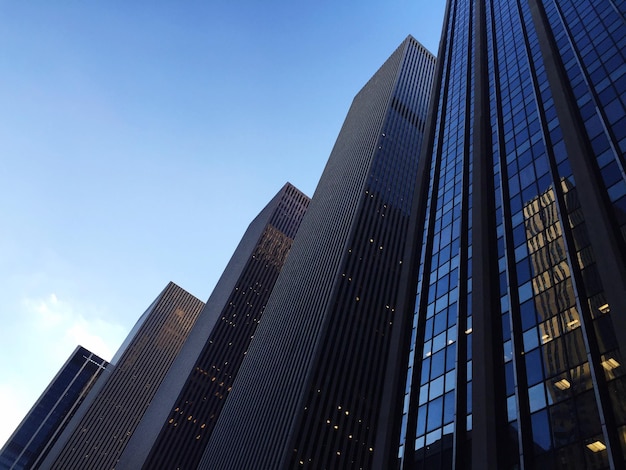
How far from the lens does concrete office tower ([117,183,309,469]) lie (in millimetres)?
140000

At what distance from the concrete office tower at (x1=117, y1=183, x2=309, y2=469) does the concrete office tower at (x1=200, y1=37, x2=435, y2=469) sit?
34.9m

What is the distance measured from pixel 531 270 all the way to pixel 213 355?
136272mm

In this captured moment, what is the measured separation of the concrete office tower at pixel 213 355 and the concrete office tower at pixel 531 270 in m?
90.2

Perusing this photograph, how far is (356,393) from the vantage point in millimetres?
79500

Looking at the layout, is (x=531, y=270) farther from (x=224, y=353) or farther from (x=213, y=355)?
(x=224, y=353)

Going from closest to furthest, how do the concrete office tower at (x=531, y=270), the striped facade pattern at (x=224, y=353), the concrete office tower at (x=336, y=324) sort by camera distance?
the concrete office tower at (x=531, y=270) < the concrete office tower at (x=336, y=324) < the striped facade pattern at (x=224, y=353)

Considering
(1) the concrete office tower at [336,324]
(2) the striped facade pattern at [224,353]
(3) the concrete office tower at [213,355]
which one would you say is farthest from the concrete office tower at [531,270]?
(2) the striped facade pattern at [224,353]

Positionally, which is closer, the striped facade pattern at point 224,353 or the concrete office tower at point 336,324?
the concrete office tower at point 336,324

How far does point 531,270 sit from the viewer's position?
3428cm

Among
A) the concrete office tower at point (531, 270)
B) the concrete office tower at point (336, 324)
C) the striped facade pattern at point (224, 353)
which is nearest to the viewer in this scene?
the concrete office tower at point (531, 270)

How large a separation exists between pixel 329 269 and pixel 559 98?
5905cm

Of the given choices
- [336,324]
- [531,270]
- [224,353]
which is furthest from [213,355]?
[531,270]

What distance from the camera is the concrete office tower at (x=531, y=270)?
25.5 meters

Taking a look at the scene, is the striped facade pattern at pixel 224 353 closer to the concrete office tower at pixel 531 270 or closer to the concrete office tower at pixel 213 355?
the concrete office tower at pixel 213 355
